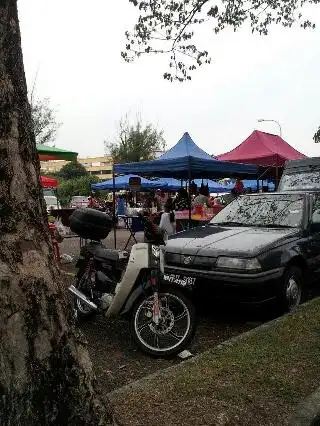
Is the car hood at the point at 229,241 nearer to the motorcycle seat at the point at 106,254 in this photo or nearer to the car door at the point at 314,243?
the car door at the point at 314,243

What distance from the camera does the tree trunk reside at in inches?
80.7

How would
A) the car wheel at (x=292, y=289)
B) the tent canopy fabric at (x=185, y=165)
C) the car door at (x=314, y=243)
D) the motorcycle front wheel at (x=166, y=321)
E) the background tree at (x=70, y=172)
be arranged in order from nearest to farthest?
1. the motorcycle front wheel at (x=166, y=321)
2. the car wheel at (x=292, y=289)
3. the car door at (x=314, y=243)
4. the tent canopy fabric at (x=185, y=165)
5. the background tree at (x=70, y=172)

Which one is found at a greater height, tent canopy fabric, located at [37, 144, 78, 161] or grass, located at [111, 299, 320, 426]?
tent canopy fabric, located at [37, 144, 78, 161]

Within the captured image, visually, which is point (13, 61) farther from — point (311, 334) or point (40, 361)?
point (311, 334)

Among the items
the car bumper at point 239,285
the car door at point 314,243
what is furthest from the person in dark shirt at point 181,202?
the car bumper at point 239,285

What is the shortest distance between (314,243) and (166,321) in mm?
2727

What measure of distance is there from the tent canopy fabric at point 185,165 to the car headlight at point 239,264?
14.5 ft

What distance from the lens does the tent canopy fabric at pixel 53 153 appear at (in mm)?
8766

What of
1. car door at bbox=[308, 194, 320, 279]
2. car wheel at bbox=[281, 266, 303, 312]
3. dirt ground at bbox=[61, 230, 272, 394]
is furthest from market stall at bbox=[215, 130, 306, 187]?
dirt ground at bbox=[61, 230, 272, 394]

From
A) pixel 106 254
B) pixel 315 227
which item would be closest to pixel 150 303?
pixel 106 254

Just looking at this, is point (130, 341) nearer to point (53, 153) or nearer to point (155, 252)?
point (155, 252)

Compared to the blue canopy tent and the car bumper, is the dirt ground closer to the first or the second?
the car bumper

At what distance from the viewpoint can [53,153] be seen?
890 cm

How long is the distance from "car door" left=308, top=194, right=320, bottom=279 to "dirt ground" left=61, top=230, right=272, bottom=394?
36.7 inches
